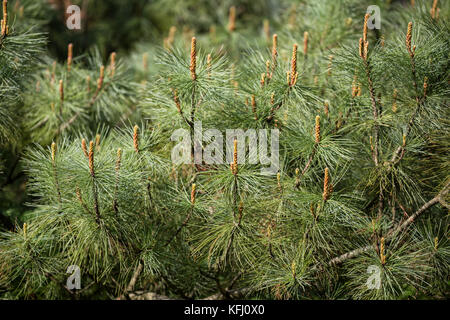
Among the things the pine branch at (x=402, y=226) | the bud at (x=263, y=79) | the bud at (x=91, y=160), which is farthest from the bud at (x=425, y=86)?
the bud at (x=91, y=160)

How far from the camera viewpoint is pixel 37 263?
5.37 feet

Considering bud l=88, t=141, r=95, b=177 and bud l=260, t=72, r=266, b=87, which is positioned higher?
bud l=260, t=72, r=266, b=87

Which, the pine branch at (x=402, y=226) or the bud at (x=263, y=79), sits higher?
the bud at (x=263, y=79)

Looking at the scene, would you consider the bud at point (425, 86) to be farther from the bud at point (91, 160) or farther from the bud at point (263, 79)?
the bud at point (91, 160)

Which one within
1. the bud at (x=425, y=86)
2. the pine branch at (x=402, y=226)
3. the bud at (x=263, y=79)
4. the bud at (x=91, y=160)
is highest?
A: the bud at (x=263, y=79)

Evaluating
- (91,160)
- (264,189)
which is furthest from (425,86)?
(91,160)

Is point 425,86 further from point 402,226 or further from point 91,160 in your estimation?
point 91,160

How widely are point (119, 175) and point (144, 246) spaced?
227mm

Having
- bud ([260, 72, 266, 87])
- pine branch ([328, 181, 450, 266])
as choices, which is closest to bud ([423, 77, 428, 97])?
pine branch ([328, 181, 450, 266])

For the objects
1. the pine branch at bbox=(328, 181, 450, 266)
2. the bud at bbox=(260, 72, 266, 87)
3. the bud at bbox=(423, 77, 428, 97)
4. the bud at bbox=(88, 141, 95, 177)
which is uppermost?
the bud at bbox=(260, 72, 266, 87)

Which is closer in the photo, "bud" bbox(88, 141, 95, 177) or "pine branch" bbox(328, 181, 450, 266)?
"bud" bbox(88, 141, 95, 177)

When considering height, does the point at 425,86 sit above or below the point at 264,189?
above

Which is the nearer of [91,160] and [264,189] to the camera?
[91,160]

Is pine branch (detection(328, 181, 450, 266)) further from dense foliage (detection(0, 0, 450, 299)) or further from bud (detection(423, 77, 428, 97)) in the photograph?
bud (detection(423, 77, 428, 97))
